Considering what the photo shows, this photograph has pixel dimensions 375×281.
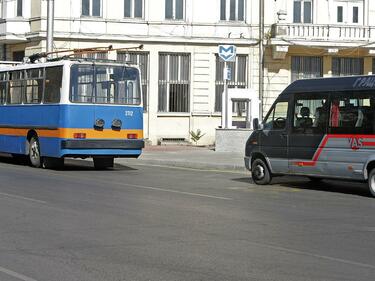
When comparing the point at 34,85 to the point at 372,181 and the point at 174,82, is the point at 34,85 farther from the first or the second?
the point at 174,82

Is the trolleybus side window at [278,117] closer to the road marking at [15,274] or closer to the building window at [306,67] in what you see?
the road marking at [15,274]

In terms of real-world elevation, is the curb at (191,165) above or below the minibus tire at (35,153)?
below

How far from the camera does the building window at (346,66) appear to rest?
35.0m

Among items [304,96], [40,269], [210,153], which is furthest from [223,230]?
[210,153]

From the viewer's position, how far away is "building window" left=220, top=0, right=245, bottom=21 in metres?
34.5

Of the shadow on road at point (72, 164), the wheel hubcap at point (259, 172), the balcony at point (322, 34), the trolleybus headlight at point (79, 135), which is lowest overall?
the shadow on road at point (72, 164)

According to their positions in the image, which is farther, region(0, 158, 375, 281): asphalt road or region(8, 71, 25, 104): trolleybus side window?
region(8, 71, 25, 104): trolleybus side window

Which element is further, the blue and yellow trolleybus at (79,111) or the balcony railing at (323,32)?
the balcony railing at (323,32)

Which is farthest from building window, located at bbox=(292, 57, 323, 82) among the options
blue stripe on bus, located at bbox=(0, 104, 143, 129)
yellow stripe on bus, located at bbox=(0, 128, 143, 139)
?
yellow stripe on bus, located at bbox=(0, 128, 143, 139)

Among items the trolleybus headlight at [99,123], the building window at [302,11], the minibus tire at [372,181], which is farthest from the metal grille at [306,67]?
the minibus tire at [372,181]

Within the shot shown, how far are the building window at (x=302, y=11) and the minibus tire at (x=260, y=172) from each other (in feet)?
63.1

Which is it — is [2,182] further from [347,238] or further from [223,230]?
[347,238]

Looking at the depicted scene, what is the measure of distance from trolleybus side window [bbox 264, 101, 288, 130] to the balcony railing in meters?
17.4

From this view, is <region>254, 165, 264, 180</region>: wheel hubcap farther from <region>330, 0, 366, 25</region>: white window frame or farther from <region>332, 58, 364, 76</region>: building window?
<region>330, 0, 366, 25</region>: white window frame
